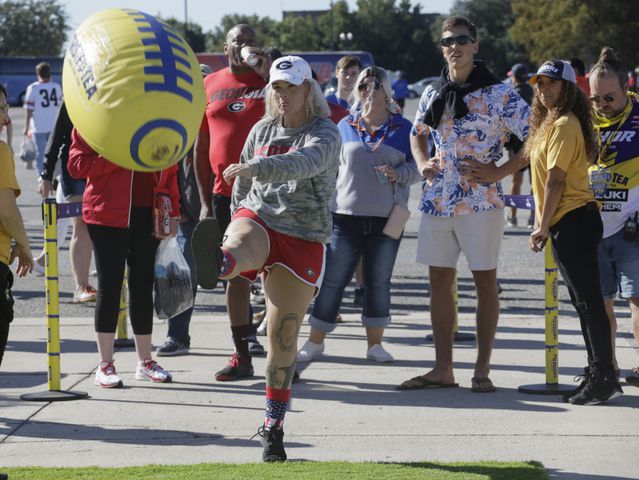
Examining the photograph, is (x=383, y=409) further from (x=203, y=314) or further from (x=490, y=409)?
(x=203, y=314)

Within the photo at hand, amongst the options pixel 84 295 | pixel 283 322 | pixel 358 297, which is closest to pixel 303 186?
pixel 283 322

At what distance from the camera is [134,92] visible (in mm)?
4855

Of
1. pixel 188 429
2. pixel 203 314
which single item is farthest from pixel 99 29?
pixel 203 314

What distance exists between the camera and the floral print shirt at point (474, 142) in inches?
271

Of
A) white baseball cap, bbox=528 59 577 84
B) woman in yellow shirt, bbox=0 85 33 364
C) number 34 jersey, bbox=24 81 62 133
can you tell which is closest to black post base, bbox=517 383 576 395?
white baseball cap, bbox=528 59 577 84

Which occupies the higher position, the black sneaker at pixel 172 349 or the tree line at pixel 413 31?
the tree line at pixel 413 31

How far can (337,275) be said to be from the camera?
8109 millimetres

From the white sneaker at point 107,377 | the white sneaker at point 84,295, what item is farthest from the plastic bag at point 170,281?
the white sneaker at point 84,295

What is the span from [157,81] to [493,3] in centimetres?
10694

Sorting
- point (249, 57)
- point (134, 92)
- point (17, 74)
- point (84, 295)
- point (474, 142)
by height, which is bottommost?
point (84, 295)

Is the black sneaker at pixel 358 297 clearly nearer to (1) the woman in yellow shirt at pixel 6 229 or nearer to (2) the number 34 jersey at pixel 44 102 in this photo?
(1) the woman in yellow shirt at pixel 6 229

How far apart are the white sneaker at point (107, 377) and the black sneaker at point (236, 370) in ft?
2.18

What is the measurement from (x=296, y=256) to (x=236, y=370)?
79.4 inches

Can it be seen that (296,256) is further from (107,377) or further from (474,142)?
(107,377)
